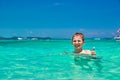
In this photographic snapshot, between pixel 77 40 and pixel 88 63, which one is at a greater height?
pixel 77 40

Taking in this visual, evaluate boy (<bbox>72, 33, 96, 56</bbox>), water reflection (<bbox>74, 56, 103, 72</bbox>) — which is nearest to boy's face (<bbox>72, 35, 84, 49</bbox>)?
boy (<bbox>72, 33, 96, 56</bbox>)

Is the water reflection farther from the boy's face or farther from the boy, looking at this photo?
the boy's face

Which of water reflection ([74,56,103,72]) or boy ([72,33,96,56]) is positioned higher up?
boy ([72,33,96,56])

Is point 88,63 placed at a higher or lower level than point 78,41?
lower

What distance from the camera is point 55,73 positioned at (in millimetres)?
7762

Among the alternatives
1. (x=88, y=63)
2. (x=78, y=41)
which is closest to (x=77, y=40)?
(x=78, y=41)

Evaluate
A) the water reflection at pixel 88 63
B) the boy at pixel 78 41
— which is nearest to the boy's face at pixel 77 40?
the boy at pixel 78 41

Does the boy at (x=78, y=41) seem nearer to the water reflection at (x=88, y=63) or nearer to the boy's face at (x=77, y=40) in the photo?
the boy's face at (x=77, y=40)

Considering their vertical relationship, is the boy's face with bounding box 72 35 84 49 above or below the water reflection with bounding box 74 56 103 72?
above

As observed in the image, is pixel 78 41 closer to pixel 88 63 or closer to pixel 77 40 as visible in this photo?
pixel 77 40

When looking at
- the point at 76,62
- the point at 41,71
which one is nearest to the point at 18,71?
the point at 41,71

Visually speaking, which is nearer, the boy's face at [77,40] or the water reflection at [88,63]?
the water reflection at [88,63]

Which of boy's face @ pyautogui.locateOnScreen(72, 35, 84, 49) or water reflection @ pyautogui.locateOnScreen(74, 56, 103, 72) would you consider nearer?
water reflection @ pyautogui.locateOnScreen(74, 56, 103, 72)

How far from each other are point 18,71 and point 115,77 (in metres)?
2.42
